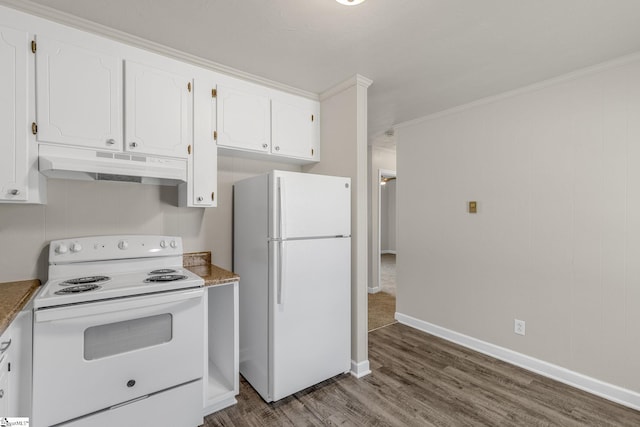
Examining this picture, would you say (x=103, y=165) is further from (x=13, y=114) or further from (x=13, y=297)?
(x=13, y=297)

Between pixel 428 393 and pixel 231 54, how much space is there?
2.90 metres

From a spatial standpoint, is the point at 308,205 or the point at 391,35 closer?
the point at 391,35

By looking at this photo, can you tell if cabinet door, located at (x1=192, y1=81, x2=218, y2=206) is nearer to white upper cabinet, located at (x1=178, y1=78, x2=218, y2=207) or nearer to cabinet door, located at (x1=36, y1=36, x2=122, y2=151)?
white upper cabinet, located at (x1=178, y1=78, x2=218, y2=207)

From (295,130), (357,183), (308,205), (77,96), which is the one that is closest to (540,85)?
(357,183)

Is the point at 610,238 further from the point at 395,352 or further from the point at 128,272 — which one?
the point at 128,272

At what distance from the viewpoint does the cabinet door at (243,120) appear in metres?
2.37

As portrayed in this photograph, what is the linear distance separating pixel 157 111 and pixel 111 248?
990 millimetres

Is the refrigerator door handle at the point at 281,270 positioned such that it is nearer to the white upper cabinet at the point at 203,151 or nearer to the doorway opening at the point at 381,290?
the white upper cabinet at the point at 203,151

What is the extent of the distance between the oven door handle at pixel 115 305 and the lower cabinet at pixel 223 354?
298 millimetres

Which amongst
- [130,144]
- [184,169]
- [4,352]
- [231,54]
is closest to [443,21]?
[231,54]

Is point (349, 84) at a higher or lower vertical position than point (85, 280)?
higher

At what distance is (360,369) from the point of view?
2525mm

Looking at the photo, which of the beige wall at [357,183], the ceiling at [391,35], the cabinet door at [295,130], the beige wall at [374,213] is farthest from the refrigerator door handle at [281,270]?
the beige wall at [374,213]

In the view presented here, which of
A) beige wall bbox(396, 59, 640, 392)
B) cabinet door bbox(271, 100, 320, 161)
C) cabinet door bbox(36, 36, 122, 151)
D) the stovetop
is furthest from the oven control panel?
beige wall bbox(396, 59, 640, 392)
